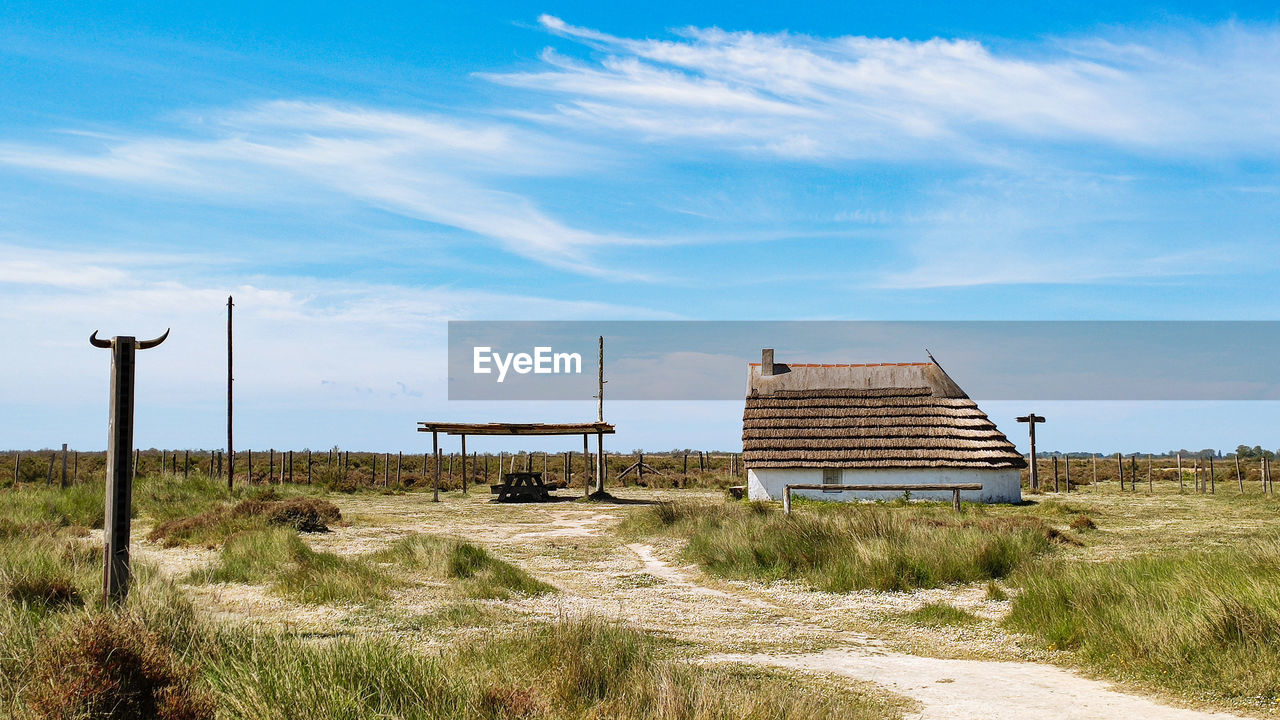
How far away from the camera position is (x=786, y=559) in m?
14.7

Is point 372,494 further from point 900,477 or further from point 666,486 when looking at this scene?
point 900,477

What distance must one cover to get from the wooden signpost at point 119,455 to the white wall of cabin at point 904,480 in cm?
2427

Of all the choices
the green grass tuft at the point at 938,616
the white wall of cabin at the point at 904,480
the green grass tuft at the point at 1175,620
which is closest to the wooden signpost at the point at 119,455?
the green grass tuft at the point at 938,616

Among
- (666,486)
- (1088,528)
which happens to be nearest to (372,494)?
(666,486)

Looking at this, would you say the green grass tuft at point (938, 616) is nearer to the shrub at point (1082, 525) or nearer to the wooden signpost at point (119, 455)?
the wooden signpost at point (119, 455)

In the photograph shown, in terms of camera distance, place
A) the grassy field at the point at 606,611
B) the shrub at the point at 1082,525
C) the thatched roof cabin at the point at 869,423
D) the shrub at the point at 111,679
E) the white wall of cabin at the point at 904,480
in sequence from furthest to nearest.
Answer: the thatched roof cabin at the point at 869,423, the white wall of cabin at the point at 904,480, the shrub at the point at 1082,525, the grassy field at the point at 606,611, the shrub at the point at 111,679

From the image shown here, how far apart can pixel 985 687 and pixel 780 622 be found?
3308 mm

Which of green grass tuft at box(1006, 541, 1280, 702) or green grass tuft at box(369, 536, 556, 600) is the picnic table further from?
green grass tuft at box(1006, 541, 1280, 702)

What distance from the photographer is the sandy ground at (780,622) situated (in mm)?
7477

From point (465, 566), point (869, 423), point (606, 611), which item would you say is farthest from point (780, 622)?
point (869, 423)

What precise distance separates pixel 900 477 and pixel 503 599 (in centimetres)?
2249

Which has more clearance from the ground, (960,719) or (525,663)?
(525,663)

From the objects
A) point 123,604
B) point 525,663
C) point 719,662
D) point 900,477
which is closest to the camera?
point 525,663

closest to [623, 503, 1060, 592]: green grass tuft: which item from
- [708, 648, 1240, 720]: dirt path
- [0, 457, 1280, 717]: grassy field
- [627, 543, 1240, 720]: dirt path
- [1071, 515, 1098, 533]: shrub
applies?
[0, 457, 1280, 717]: grassy field
